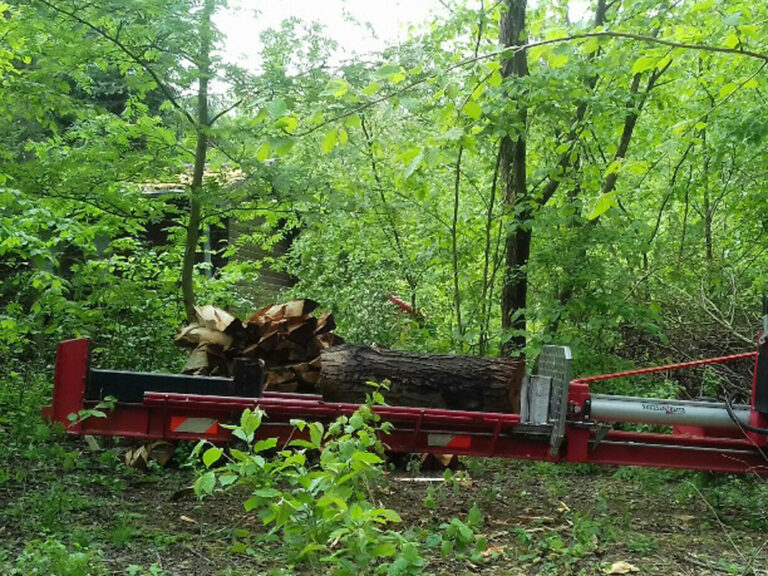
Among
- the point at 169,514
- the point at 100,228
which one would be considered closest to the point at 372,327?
the point at 100,228

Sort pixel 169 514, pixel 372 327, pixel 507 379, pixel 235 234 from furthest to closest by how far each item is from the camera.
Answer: pixel 235 234
pixel 372 327
pixel 507 379
pixel 169 514

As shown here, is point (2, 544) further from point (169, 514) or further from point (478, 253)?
point (478, 253)

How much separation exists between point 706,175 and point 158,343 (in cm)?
813

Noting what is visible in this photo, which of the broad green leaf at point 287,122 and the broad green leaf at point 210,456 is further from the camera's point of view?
the broad green leaf at point 287,122

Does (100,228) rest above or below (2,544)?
above

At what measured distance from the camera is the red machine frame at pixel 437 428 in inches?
240

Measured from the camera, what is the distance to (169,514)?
605 cm

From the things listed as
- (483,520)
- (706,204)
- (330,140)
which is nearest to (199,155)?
(483,520)

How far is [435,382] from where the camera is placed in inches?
271


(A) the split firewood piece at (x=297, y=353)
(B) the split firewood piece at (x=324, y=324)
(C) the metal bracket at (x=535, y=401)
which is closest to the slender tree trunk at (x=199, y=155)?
(B) the split firewood piece at (x=324, y=324)

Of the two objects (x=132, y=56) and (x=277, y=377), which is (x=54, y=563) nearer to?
(x=277, y=377)

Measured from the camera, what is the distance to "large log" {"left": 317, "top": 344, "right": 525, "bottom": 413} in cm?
688

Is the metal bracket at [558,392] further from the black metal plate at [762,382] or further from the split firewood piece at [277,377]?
the split firewood piece at [277,377]

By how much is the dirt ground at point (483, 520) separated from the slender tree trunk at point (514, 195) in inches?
101
